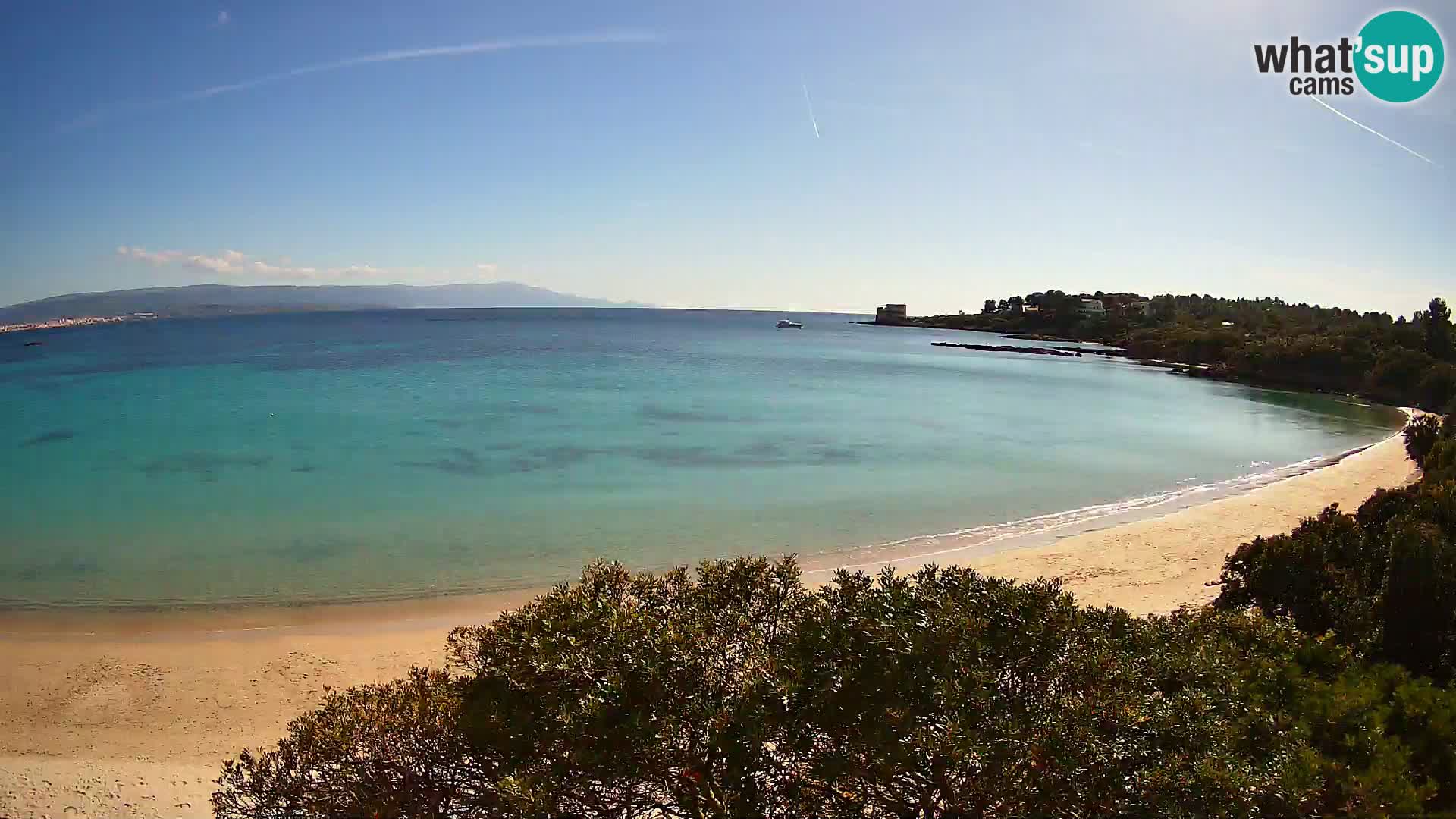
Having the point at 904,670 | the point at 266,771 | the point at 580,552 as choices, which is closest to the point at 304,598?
the point at 580,552

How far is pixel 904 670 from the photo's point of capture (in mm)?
3756

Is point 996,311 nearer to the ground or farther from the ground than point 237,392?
farther from the ground

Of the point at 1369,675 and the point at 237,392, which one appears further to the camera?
the point at 237,392

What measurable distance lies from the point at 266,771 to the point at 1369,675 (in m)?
6.43

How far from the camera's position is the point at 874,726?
11.8 ft

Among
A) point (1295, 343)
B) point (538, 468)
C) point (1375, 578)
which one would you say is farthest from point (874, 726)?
point (1295, 343)

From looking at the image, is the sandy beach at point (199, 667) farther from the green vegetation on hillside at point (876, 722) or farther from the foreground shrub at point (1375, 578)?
the green vegetation on hillside at point (876, 722)

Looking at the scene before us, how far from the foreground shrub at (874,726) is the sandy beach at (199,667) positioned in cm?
353

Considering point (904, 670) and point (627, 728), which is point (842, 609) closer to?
point (904, 670)

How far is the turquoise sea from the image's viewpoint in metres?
13.5

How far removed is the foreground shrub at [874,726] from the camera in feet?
11.3

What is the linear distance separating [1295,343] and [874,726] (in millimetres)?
63892

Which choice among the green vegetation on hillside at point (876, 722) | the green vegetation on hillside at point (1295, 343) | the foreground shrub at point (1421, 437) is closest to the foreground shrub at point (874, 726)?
the green vegetation on hillside at point (876, 722)

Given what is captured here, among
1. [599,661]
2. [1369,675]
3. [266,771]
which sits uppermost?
[599,661]
